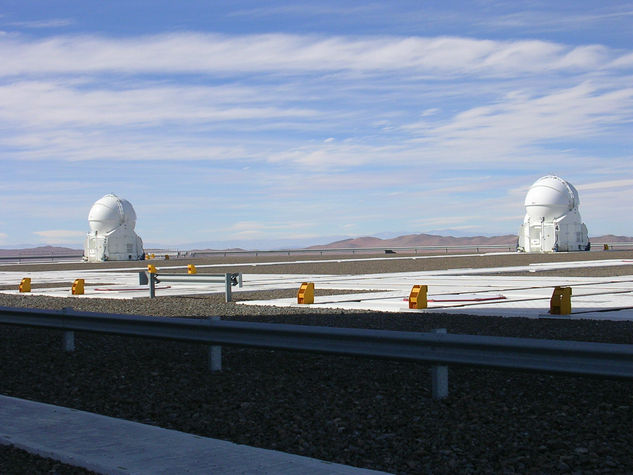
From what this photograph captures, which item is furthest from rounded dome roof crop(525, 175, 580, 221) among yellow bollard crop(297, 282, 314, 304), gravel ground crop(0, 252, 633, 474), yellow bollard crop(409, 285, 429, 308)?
gravel ground crop(0, 252, 633, 474)

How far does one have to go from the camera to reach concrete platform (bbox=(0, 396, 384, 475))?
212 inches

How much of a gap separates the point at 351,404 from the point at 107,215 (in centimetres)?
6395

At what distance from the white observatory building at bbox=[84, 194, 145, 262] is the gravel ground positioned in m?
58.3

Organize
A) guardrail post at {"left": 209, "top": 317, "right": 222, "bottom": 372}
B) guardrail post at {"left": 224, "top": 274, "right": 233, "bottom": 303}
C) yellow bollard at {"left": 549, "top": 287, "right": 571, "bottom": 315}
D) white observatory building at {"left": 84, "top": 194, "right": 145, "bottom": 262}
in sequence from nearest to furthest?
1. guardrail post at {"left": 209, "top": 317, "right": 222, "bottom": 372}
2. yellow bollard at {"left": 549, "top": 287, "right": 571, "bottom": 315}
3. guardrail post at {"left": 224, "top": 274, "right": 233, "bottom": 303}
4. white observatory building at {"left": 84, "top": 194, "right": 145, "bottom": 262}

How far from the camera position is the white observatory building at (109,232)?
68.8 metres

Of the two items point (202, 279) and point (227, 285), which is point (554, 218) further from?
point (227, 285)

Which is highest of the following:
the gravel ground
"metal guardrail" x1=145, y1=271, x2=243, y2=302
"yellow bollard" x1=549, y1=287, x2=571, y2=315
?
"metal guardrail" x1=145, y1=271, x2=243, y2=302

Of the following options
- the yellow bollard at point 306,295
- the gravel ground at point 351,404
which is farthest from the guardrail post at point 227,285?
the gravel ground at point 351,404

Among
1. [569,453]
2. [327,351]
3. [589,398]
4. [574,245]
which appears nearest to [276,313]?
[327,351]

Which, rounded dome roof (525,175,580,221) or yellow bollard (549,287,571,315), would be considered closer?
yellow bollard (549,287,571,315)

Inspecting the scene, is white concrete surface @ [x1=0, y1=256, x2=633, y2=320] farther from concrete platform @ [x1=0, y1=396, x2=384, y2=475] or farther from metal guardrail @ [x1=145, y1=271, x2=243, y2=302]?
concrete platform @ [x1=0, y1=396, x2=384, y2=475]

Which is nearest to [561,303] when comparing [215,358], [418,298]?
[418,298]

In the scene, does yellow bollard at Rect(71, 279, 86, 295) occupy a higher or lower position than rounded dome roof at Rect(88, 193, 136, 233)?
lower

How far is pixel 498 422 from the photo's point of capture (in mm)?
6688
